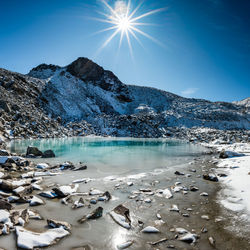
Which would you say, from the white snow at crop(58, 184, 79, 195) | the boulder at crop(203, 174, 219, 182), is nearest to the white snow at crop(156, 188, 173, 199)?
the boulder at crop(203, 174, 219, 182)

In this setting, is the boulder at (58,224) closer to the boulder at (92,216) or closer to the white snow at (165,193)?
the boulder at (92,216)

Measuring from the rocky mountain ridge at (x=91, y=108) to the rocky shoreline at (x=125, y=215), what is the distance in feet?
101

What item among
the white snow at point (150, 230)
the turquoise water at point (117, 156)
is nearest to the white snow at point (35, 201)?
the white snow at point (150, 230)

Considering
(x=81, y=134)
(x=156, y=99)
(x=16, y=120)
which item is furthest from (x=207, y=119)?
(x=16, y=120)

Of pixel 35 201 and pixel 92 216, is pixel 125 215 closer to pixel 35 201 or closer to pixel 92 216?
pixel 92 216

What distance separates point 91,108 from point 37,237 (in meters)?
69.8

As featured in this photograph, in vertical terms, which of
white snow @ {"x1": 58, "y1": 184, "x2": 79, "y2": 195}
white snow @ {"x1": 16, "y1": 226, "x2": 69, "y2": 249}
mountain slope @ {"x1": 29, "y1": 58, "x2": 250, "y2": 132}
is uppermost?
mountain slope @ {"x1": 29, "y1": 58, "x2": 250, "y2": 132}

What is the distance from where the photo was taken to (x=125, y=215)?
16.2 ft

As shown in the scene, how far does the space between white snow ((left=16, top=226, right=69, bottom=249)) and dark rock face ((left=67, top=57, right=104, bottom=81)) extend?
294 ft

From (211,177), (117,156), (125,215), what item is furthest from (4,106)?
(211,177)

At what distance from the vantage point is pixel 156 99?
311 feet

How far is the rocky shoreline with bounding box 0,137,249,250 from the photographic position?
381cm

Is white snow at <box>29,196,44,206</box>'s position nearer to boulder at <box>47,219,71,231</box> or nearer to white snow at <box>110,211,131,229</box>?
boulder at <box>47,219,71,231</box>

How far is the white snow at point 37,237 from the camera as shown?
137 inches
